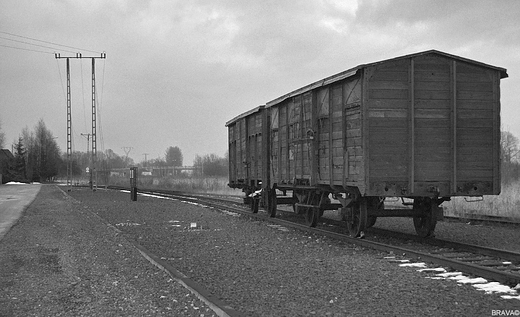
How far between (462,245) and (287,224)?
5.95 metres

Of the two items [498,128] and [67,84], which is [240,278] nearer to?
[498,128]

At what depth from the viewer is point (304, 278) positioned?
24.3ft

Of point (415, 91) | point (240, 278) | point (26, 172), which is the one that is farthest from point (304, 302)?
point (26, 172)

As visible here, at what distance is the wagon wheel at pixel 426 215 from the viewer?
36.2 ft

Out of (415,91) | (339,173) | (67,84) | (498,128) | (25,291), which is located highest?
(67,84)

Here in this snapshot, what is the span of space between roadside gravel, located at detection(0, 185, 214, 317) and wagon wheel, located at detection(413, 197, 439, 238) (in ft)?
19.9

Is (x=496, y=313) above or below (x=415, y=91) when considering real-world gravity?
below

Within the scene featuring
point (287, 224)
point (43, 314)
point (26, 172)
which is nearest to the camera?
point (43, 314)

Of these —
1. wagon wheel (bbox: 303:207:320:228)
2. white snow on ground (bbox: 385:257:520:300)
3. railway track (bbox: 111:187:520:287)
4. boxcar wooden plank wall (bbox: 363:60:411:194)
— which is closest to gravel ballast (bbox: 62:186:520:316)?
white snow on ground (bbox: 385:257:520:300)

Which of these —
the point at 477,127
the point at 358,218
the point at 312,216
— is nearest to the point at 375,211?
the point at 358,218

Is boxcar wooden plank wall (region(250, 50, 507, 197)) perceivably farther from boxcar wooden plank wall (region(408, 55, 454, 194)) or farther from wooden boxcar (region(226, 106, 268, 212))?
wooden boxcar (region(226, 106, 268, 212))

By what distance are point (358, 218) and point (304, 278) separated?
417cm

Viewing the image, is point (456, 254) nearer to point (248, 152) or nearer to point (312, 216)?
point (312, 216)

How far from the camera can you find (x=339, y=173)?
11.2 meters
